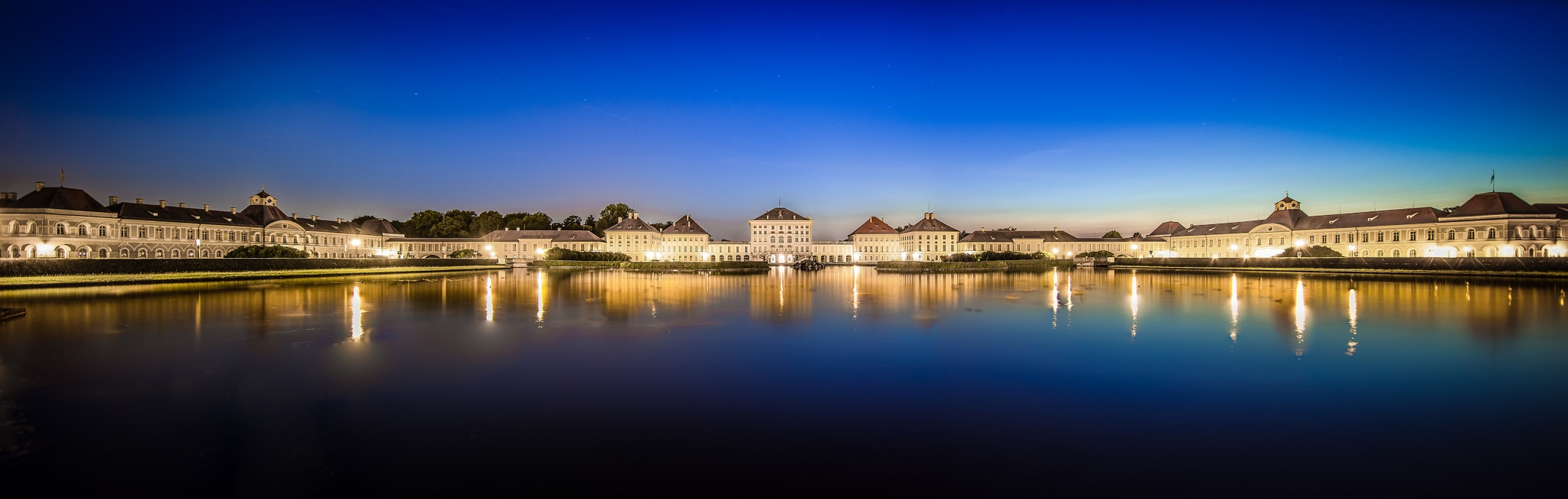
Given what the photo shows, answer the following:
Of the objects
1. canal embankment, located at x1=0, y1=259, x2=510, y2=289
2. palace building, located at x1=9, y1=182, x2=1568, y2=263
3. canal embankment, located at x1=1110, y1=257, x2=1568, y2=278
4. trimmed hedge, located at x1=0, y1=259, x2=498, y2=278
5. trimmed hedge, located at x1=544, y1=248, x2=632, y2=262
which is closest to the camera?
canal embankment, located at x1=0, y1=259, x2=510, y2=289

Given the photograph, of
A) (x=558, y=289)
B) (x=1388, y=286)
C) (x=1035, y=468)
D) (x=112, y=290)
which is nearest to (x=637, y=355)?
(x=1035, y=468)

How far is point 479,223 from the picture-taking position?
81.0m

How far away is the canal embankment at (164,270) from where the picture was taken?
2536 centimetres

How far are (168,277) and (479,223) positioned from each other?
5389 centimetres

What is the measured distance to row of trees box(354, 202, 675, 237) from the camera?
78062 mm

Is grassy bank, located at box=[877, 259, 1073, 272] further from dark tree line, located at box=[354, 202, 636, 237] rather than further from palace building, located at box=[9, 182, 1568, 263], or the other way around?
dark tree line, located at box=[354, 202, 636, 237]

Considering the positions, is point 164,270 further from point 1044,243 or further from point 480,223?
point 1044,243

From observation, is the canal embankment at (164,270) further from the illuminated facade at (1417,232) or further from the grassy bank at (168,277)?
the illuminated facade at (1417,232)

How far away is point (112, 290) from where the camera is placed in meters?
23.0

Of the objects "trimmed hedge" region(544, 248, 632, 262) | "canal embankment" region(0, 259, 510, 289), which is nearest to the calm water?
"canal embankment" region(0, 259, 510, 289)

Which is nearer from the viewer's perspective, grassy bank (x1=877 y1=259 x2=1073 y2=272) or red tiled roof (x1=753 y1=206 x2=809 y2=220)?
grassy bank (x1=877 y1=259 x2=1073 y2=272)

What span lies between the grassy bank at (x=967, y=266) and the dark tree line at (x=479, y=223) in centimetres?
4166

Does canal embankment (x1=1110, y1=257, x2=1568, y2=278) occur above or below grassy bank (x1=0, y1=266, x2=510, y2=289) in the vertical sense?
below

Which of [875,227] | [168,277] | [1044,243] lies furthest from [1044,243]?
[168,277]
